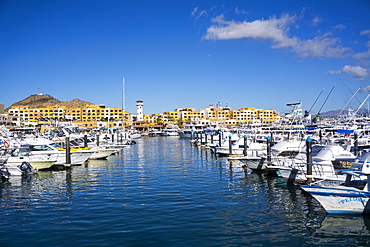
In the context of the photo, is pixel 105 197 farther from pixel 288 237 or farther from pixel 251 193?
pixel 288 237

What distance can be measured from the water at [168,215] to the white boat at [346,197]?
421 mm

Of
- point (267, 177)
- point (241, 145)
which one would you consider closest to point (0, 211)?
point (267, 177)

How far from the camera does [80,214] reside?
1641 centimetres

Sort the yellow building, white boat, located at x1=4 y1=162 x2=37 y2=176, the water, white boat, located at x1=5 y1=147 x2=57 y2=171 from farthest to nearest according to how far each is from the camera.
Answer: the yellow building, white boat, located at x1=5 y1=147 x2=57 y2=171, white boat, located at x1=4 y1=162 x2=37 y2=176, the water

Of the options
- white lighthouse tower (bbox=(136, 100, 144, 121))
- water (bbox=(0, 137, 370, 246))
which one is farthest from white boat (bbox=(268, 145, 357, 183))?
white lighthouse tower (bbox=(136, 100, 144, 121))

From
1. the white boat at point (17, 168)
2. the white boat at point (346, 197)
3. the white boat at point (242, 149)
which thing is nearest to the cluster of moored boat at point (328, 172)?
the white boat at point (346, 197)

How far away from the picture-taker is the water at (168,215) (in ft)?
42.7

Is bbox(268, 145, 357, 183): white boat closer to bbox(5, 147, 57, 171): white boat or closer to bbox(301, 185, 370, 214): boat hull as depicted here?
bbox(301, 185, 370, 214): boat hull

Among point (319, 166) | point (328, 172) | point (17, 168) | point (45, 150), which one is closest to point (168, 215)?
point (328, 172)

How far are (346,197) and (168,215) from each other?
8.24 m

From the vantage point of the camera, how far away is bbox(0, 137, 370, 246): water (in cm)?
1301

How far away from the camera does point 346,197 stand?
50.3 ft

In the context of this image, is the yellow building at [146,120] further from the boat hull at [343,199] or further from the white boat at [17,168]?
the boat hull at [343,199]

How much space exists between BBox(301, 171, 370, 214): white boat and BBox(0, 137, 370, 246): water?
421mm
